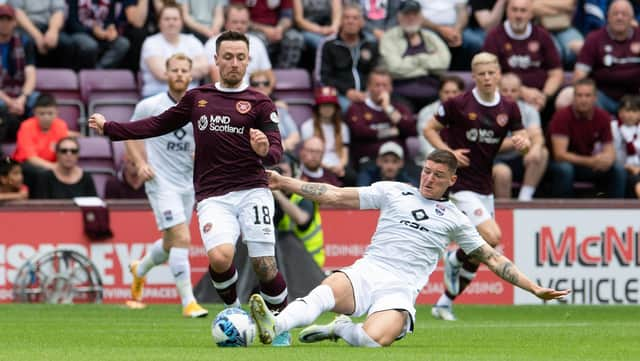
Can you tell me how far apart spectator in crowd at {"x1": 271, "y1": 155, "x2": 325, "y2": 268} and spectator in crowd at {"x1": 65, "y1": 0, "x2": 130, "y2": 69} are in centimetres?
379

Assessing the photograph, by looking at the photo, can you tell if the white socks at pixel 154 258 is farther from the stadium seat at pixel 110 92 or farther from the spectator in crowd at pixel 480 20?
the spectator in crowd at pixel 480 20

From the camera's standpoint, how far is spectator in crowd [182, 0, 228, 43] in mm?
20922

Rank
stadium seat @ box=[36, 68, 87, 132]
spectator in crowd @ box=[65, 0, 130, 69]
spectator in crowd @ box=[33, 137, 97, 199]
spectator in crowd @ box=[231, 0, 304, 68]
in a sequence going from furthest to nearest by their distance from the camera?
spectator in crowd @ box=[231, 0, 304, 68] → spectator in crowd @ box=[65, 0, 130, 69] → stadium seat @ box=[36, 68, 87, 132] → spectator in crowd @ box=[33, 137, 97, 199]

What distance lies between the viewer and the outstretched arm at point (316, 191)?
11.2m

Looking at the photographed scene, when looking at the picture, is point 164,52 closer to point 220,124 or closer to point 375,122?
point 375,122

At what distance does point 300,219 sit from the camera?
17719 mm

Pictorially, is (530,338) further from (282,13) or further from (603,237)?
(282,13)

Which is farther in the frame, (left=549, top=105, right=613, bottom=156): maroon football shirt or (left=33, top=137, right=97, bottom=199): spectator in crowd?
(left=549, top=105, right=613, bottom=156): maroon football shirt

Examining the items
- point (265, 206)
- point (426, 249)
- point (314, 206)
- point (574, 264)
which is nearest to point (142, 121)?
point (265, 206)

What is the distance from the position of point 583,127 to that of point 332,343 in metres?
8.94

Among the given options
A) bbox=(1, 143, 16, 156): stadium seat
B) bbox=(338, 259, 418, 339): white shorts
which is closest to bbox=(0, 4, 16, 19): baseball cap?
bbox=(1, 143, 16, 156): stadium seat

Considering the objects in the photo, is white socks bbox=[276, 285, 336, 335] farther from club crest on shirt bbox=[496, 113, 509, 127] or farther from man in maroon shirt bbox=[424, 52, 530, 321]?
club crest on shirt bbox=[496, 113, 509, 127]

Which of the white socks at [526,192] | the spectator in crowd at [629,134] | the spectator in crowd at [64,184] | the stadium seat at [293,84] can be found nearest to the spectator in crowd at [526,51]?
the spectator in crowd at [629,134]

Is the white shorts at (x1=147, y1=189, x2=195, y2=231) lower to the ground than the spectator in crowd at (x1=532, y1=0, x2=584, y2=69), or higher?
lower
